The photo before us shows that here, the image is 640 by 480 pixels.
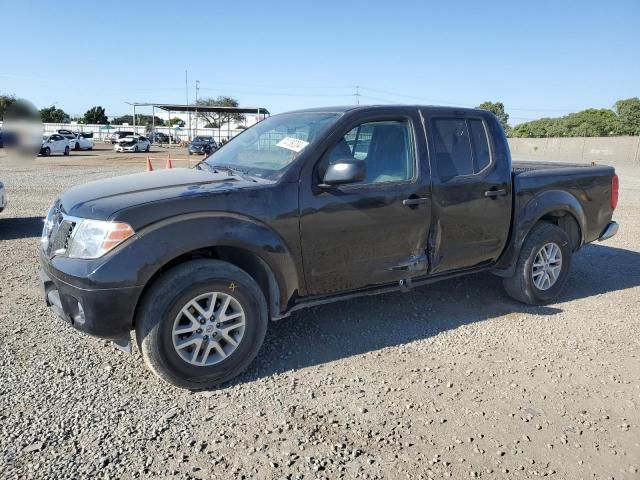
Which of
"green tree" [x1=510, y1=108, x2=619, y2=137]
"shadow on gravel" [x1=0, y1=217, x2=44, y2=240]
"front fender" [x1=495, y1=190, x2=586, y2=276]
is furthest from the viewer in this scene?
"green tree" [x1=510, y1=108, x2=619, y2=137]

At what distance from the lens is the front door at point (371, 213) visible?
143 inches

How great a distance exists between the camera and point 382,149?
4.08 m

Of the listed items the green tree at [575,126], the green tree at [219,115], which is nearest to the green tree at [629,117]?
the green tree at [575,126]

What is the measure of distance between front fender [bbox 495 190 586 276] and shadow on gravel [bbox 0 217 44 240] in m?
6.68

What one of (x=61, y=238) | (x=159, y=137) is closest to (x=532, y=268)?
(x=61, y=238)

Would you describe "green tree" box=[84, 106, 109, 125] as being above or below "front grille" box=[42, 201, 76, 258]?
above

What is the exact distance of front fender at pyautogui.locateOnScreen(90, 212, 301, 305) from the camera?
2980 mm

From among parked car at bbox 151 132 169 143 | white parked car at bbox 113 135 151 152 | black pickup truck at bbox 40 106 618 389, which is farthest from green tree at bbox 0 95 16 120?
parked car at bbox 151 132 169 143

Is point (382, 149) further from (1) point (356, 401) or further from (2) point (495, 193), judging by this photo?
(1) point (356, 401)

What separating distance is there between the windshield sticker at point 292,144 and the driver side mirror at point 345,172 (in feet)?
1.06

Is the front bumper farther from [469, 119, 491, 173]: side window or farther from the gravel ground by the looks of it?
[469, 119, 491, 173]: side window

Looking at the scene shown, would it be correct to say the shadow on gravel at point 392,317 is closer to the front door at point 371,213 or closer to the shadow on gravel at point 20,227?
the front door at point 371,213

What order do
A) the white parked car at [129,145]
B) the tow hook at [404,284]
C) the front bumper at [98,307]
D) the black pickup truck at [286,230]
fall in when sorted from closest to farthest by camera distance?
the front bumper at [98,307]
the black pickup truck at [286,230]
the tow hook at [404,284]
the white parked car at [129,145]

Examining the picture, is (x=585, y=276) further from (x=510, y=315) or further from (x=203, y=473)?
(x=203, y=473)
